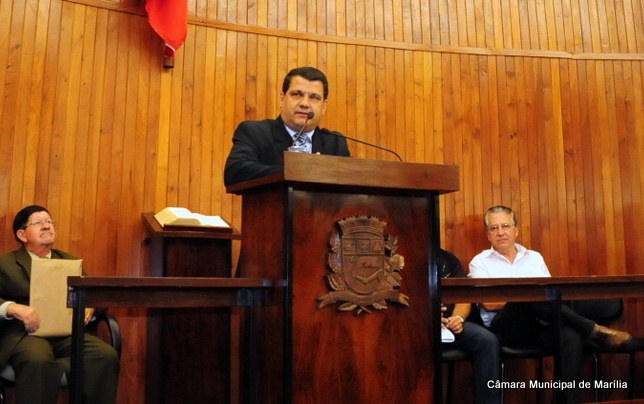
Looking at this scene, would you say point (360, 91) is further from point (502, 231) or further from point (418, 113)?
point (502, 231)

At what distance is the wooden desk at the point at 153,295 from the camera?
2178mm

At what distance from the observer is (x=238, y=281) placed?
2.33 metres

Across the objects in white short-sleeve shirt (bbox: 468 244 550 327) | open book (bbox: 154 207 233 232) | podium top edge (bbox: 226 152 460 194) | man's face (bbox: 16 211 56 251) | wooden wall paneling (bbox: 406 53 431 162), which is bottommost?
white short-sleeve shirt (bbox: 468 244 550 327)

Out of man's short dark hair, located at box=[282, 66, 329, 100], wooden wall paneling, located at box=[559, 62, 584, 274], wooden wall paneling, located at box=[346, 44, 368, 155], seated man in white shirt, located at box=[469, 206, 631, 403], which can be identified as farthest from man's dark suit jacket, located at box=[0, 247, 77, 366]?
wooden wall paneling, located at box=[559, 62, 584, 274]

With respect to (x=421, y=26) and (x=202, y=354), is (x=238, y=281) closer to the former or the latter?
(x=202, y=354)

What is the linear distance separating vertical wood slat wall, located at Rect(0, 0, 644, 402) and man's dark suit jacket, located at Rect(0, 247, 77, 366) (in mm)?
403

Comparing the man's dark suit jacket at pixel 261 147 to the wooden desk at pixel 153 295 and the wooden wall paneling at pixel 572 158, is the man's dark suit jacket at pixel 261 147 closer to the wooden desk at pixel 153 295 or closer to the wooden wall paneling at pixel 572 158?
the wooden desk at pixel 153 295

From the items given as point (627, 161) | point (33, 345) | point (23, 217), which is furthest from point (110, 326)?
point (627, 161)

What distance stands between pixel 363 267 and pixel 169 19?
96.5 inches

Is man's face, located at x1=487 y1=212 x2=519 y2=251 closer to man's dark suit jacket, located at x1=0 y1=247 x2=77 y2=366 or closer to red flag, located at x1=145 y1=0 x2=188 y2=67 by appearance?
red flag, located at x1=145 y1=0 x2=188 y2=67

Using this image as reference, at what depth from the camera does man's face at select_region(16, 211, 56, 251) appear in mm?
3453

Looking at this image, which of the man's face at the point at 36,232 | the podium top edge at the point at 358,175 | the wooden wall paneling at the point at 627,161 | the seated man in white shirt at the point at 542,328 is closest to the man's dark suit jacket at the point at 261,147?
the podium top edge at the point at 358,175

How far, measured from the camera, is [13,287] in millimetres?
3281

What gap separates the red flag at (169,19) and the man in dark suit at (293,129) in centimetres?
137
